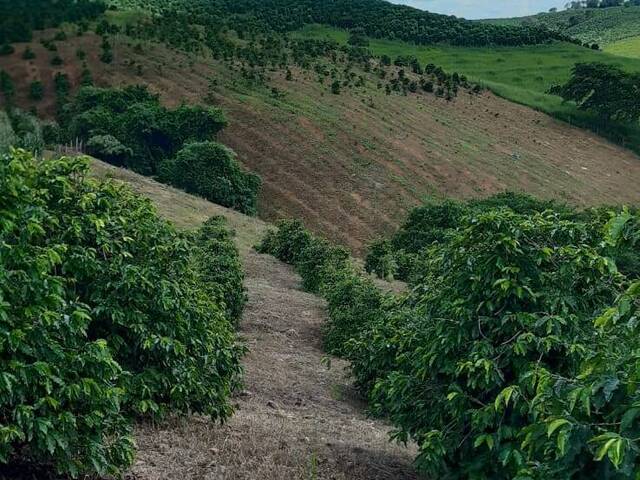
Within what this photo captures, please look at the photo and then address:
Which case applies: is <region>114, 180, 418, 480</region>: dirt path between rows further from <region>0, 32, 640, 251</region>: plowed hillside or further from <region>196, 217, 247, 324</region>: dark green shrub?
<region>0, 32, 640, 251</region>: plowed hillside

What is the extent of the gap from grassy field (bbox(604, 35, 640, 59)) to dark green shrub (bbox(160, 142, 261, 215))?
9679cm

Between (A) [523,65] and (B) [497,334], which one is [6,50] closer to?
(B) [497,334]

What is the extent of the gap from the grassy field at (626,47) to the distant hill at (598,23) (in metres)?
4.51

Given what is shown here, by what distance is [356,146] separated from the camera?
203 feet

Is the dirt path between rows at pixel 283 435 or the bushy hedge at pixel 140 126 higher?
the dirt path between rows at pixel 283 435

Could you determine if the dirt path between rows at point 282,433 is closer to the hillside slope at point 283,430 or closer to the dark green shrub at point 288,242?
the hillside slope at point 283,430

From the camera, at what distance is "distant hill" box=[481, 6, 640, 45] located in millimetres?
144250

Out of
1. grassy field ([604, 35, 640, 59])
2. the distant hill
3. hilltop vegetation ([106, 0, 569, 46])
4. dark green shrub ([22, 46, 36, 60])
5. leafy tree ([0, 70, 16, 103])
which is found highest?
the distant hill

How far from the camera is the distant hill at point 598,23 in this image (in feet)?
473

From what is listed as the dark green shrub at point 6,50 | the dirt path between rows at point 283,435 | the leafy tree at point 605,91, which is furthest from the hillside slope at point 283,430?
the leafy tree at point 605,91

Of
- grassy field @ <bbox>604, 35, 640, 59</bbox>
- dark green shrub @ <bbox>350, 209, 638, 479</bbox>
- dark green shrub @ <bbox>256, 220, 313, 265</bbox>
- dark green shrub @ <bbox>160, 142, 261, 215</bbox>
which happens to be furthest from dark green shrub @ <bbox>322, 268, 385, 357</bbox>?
grassy field @ <bbox>604, 35, 640, 59</bbox>

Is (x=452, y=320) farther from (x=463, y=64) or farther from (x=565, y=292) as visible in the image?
(x=463, y=64)

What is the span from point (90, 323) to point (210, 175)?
40649 millimetres

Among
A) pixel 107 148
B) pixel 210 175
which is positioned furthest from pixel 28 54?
pixel 210 175
